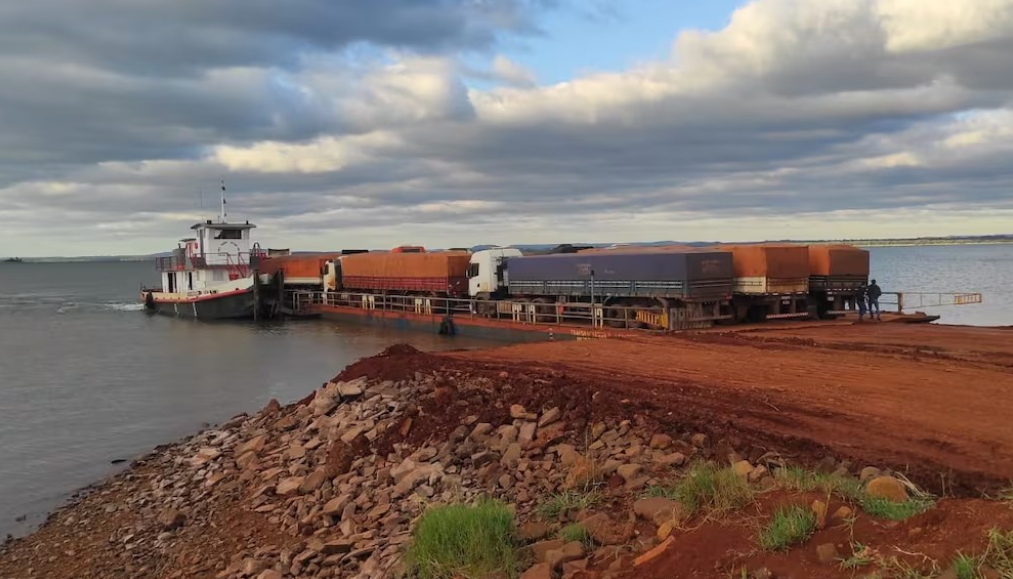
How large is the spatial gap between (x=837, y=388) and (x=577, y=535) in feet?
26.9

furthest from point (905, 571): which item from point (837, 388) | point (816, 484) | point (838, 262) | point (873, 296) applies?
point (838, 262)

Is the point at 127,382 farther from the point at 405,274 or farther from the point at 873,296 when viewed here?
the point at 873,296

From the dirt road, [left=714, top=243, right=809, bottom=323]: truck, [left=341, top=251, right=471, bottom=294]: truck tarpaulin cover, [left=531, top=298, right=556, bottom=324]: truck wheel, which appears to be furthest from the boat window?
[left=714, top=243, right=809, bottom=323]: truck

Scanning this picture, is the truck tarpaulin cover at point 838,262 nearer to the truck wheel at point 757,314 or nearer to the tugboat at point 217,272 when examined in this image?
the truck wheel at point 757,314

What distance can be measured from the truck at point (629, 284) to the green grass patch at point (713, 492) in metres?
18.3

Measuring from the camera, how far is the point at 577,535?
674cm

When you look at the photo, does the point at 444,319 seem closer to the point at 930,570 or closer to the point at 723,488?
the point at 723,488

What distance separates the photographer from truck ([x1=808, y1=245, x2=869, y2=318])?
87.8 feet

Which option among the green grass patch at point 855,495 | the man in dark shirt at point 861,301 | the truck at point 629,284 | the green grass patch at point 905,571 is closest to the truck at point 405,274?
the truck at point 629,284

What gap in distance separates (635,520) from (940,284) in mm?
69357

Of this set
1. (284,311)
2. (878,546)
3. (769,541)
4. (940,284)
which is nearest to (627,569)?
(769,541)

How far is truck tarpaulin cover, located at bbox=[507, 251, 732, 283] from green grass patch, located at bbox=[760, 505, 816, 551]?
787 inches

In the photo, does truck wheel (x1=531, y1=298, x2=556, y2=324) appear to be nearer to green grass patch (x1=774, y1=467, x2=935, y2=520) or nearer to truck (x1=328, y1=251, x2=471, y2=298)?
truck (x1=328, y1=251, x2=471, y2=298)

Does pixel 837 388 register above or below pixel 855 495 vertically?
below
